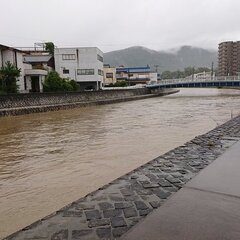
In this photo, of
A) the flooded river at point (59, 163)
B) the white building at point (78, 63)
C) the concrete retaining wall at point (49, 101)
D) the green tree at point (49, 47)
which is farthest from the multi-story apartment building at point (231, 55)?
the flooded river at point (59, 163)

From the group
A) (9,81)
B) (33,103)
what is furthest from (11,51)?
(33,103)

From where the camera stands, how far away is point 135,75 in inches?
4112

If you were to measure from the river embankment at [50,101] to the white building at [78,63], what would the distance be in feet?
44.5

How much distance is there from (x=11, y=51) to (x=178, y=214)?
111 feet

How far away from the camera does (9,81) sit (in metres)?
29.4

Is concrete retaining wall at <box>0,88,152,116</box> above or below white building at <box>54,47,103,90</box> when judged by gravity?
below

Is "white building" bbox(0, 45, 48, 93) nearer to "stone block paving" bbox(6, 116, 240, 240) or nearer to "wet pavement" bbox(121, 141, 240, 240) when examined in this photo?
"stone block paving" bbox(6, 116, 240, 240)

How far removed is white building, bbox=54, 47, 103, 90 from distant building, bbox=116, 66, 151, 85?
41268mm

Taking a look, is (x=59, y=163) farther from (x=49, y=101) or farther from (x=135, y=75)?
(x=135, y=75)

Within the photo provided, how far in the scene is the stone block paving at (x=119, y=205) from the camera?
3191 millimetres

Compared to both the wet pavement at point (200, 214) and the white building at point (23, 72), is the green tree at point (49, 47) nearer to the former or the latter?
the white building at point (23, 72)

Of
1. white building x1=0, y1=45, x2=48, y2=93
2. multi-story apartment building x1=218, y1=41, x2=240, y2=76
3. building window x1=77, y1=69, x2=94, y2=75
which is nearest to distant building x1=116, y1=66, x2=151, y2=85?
multi-story apartment building x1=218, y1=41, x2=240, y2=76

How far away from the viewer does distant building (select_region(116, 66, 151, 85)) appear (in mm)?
98750

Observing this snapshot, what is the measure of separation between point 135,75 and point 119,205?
102 metres
